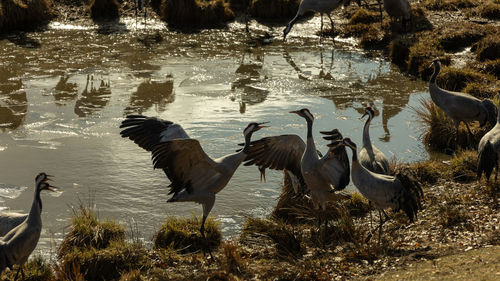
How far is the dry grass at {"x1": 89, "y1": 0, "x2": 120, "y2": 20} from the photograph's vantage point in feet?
52.3

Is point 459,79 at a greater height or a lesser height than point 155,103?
greater

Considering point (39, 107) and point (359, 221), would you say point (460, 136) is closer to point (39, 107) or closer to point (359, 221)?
point (359, 221)

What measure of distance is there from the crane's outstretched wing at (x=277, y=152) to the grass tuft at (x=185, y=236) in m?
0.82

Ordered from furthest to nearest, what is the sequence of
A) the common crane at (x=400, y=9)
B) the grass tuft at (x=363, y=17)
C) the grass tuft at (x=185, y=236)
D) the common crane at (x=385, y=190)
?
1. the grass tuft at (x=363, y=17)
2. the common crane at (x=400, y=9)
3. the grass tuft at (x=185, y=236)
4. the common crane at (x=385, y=190)

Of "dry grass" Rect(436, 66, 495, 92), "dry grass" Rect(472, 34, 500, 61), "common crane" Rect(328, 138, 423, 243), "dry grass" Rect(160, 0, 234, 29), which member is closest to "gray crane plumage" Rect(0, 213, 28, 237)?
"common crane" Rect(328, 138, 423, 243)

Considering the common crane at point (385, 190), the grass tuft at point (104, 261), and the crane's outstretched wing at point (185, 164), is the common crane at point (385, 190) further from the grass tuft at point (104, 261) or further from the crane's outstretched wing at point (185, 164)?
the grass tuft at point (104, 261)

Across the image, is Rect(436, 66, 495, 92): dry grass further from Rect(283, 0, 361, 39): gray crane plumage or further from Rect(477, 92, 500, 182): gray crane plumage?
Rect(283, 0, 361, 39): gray crane plumage

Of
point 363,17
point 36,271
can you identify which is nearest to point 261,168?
point 36,271

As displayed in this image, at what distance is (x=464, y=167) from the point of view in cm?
801

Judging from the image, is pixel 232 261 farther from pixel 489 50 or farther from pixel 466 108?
pixel 489 50

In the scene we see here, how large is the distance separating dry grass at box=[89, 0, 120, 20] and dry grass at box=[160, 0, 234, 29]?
45.5 inches

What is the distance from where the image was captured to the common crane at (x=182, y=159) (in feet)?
20.0

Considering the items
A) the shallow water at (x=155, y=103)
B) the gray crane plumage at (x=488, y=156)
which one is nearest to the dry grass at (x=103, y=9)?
the shallow water at (x=155, y=103)

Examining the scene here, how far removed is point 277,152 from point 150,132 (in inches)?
55.6
